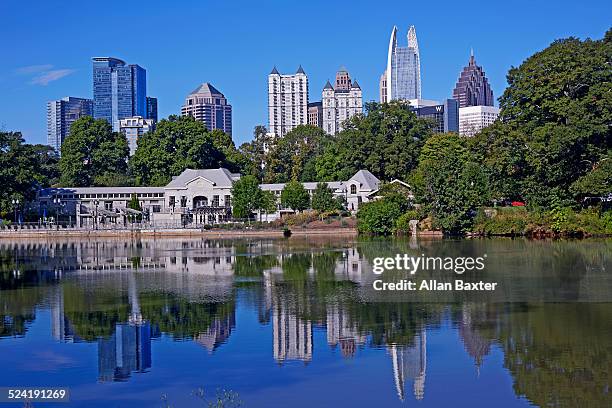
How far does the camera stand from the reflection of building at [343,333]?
15938 mm

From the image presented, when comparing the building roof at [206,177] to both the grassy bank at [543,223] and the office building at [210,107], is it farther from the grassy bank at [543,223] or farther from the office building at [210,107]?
the office building at [210,107]

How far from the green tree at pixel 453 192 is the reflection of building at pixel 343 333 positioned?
28426 millimetres

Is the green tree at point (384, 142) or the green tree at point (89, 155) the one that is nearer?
the green tree at point (384, 142)

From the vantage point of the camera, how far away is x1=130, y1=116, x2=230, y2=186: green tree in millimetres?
72750

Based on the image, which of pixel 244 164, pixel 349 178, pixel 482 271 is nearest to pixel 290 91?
pixel 244 164

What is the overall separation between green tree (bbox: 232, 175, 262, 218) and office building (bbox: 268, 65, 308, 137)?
120 m

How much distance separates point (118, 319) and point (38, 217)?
161ft

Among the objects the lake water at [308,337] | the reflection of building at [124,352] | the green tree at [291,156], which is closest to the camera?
the lake water at [308,337]

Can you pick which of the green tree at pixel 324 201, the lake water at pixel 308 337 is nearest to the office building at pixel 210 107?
the green tree at pixel 324 201

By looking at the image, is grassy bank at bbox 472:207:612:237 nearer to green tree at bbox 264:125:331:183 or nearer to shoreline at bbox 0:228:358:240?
shoreline at bbox 0:228:358:240

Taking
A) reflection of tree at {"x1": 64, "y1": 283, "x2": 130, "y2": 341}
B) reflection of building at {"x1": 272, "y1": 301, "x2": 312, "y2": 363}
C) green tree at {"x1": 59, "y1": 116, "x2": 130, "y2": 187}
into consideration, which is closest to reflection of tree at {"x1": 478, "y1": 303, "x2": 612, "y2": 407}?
reflection of building at {"x1": 272, "y1": 301, "x2": 312, "y2": 363}

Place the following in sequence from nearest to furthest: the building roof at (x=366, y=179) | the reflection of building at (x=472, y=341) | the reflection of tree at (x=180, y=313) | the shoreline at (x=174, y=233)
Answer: the reflection of building at (x=472, y=341) < the reflection of tree at (x=180, y=313) < the shoreline at (x=174, y=233) < the building roof at (x=366, y=179)

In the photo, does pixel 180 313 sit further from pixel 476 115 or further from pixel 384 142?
pixel 476 115

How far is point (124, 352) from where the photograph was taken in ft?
52.2
